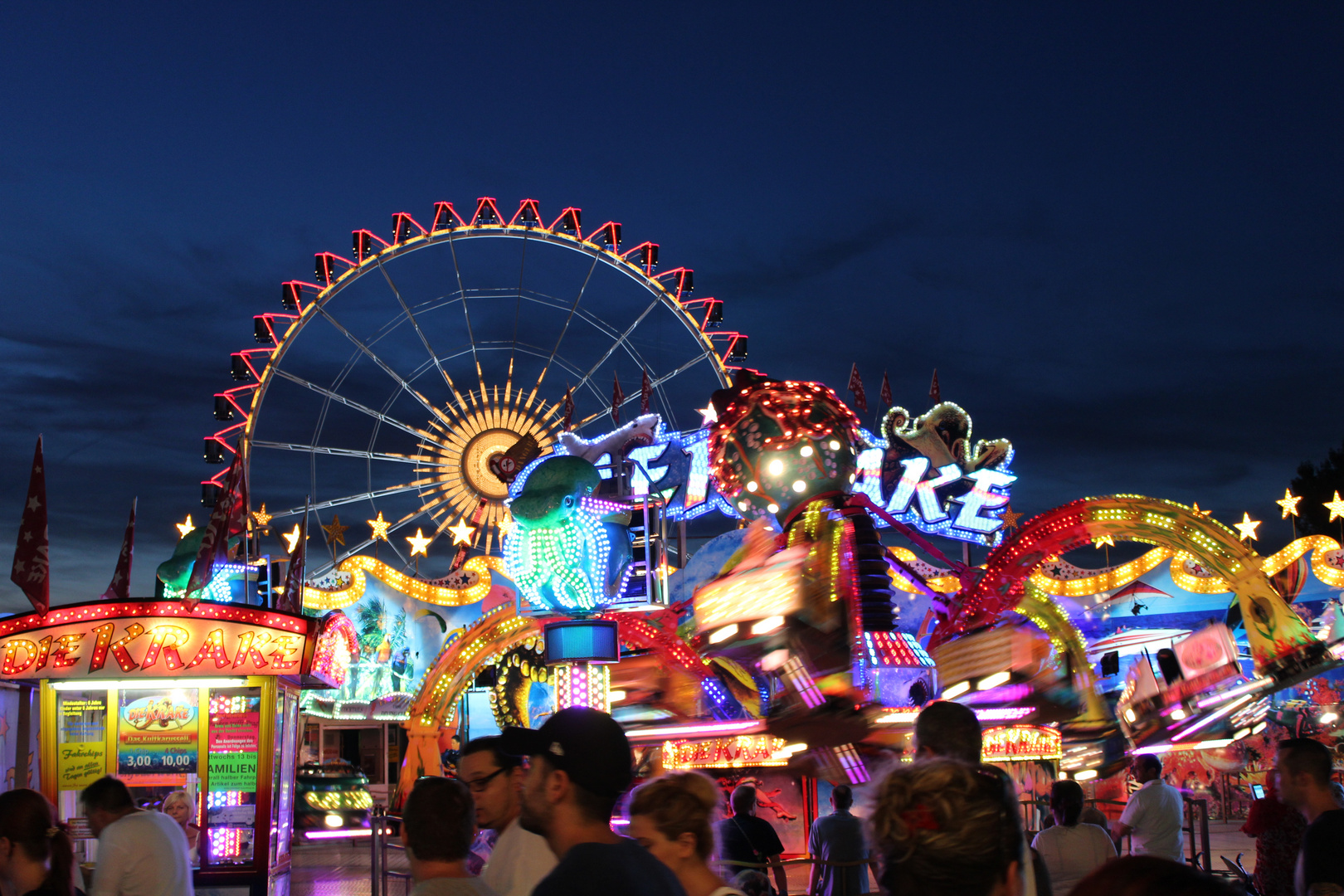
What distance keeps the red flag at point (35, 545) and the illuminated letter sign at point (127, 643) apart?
33cm

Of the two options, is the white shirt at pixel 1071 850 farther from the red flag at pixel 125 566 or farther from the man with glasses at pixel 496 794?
the red flag at pixel 125 566

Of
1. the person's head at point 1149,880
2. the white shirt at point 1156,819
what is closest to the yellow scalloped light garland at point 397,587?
the white shirt at point 1156,819

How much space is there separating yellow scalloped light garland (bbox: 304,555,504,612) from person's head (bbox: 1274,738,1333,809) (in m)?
19.0

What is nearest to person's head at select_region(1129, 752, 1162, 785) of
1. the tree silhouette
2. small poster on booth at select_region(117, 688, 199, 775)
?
small poster on booth at select_region(117, 688, 199, 775)

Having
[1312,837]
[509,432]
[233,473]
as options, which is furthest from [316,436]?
[1312,837]

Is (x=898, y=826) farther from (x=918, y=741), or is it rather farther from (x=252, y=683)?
(x=252, y=683)

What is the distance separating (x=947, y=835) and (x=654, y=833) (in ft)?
4.76

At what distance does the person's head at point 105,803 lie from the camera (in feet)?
15.1

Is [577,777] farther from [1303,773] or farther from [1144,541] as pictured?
[1144,541]

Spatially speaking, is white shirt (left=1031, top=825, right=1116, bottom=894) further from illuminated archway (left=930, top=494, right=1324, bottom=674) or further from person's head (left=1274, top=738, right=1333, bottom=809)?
illuminated archway (left=930, top=494, right=1324, bottom=674)

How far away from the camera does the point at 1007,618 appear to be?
477 inches

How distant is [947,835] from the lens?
5.91 feet

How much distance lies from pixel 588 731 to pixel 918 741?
127 cm

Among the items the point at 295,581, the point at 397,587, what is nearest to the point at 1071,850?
the point at 295,581
